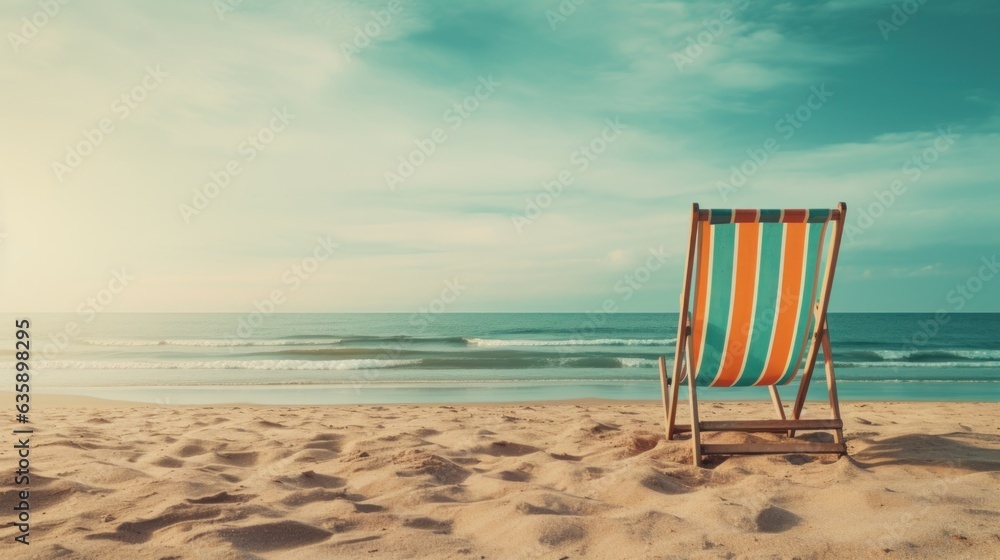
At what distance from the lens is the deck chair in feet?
12.2

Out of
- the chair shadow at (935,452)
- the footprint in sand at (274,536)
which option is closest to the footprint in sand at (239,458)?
the footprint in sand at (274,536)

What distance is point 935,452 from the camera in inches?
148

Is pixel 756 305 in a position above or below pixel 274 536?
above

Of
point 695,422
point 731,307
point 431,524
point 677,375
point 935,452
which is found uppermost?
point 731,307

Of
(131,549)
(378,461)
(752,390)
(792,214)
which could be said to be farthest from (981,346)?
(131,549)

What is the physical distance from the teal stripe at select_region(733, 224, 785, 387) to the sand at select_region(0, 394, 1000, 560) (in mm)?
650

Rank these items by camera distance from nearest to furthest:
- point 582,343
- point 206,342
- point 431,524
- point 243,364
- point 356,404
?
point 431,524 → point 356,404 → point 243,364 → point 582,343 → point 206,342

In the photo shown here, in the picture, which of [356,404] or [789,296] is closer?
[789,296]

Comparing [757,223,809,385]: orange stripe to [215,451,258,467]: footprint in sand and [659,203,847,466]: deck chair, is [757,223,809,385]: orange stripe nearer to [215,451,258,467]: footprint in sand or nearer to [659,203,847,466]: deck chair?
[659,203,847,466]: deck chair

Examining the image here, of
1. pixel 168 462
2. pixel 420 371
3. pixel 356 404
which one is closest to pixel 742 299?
pixel 168 462

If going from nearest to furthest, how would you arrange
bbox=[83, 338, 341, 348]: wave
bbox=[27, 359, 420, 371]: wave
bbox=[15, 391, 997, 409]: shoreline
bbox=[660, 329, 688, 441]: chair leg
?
bbox=[660, 329, 688, 441]: chair leg → bbox=[15, 391, 997, 409]: shoreline → bbox=[27, 359, 420, 371]: wave → bbox=[83, 338, 341, 348]: wave

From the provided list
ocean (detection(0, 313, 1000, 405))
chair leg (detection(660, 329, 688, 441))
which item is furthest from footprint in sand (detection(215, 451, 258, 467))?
ocean (detection(0, 313, 1000, 405))

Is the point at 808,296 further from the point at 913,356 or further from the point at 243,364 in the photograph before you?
the point at 913,356

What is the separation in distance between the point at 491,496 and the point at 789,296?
2246 mm
